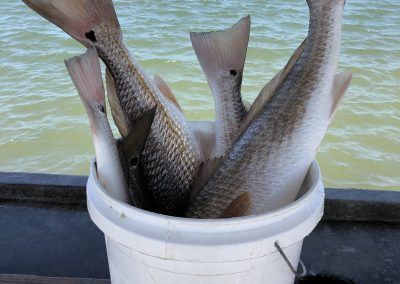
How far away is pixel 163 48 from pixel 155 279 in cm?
639

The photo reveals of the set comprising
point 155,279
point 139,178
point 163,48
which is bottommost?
point 163,48

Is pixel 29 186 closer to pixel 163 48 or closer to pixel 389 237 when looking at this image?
pixel 389 237

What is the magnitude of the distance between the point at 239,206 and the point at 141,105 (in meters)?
0.43

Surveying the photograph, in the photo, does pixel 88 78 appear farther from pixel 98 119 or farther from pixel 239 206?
pixel 239 206

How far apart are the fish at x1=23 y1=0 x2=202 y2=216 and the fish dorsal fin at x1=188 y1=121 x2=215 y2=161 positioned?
0.08 m

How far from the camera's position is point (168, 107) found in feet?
4.56

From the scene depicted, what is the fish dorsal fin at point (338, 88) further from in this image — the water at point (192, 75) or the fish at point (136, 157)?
the water at point (192, 75)

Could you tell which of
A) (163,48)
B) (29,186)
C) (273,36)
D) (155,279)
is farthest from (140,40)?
(155,279)

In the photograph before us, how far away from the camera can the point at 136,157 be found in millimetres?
1215

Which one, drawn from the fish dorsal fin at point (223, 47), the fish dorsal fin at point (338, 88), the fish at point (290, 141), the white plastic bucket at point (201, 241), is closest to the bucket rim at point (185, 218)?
the white plastic bucket at point (201, 241)

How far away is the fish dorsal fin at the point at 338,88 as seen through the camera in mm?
1224

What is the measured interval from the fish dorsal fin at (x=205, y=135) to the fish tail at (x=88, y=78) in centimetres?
43

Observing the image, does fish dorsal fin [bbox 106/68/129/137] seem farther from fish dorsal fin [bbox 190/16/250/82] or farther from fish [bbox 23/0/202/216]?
fish dorsal fin [bbox 190/16/250/82]

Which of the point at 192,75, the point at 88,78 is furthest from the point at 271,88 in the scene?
the point at 192,75
